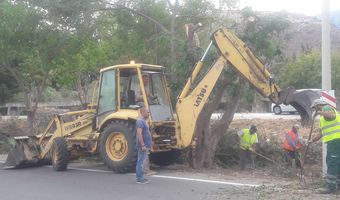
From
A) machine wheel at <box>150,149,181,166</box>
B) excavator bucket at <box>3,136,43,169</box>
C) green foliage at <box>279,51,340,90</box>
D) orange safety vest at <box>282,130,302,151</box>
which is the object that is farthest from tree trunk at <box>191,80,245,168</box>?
green foliage at <box>279,51,340,90</box>

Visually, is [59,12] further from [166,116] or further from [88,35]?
[166,116]

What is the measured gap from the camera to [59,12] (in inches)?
700

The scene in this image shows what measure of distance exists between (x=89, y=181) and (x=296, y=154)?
6074 millimetres

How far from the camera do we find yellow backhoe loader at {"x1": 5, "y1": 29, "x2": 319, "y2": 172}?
525 inches

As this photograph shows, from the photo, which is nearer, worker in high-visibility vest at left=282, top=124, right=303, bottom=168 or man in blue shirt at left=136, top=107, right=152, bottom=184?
man in blue shirt at left=136, top=107, right=152, bottom=184

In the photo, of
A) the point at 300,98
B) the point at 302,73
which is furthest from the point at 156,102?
the point at 302,73

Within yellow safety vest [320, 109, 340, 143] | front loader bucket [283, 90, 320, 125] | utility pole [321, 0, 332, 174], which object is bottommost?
yellow safety vest [320, 109, 340, 143]

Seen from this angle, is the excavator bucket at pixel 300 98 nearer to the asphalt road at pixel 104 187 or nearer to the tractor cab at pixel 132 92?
the asphalt road at pixel 104 187

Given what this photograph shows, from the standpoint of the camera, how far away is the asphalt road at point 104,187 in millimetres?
10578

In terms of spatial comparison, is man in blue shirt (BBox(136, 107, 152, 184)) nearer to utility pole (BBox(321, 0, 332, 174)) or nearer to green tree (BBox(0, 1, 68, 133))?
utility pole (BBox(321, 0, 332, 174))

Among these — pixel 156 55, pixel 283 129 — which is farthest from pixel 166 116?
pixel 283 129

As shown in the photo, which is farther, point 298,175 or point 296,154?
point 296,154

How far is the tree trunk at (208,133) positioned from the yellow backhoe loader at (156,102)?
72 centimetres

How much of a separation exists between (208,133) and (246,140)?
1.29m
